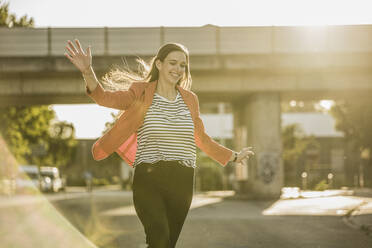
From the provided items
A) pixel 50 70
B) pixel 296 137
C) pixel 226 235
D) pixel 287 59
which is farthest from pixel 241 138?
pixel 296 137

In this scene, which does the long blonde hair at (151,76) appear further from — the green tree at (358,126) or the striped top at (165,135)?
the green tree at (358,126)

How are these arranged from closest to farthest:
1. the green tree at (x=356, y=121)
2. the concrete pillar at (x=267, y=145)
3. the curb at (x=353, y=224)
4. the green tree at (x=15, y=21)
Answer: the curb at (x=353, y=224) < the concrete pillar at (x=267, y=145) < the green tree at (x=15, y=21) < the green tree at (x=356, y=121)

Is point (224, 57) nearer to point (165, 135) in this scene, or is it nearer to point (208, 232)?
point (208, 232)

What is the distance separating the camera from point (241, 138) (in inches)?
1268

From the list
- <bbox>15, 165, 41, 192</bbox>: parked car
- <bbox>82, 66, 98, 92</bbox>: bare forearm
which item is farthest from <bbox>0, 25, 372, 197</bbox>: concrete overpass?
<bbox>82, 66, 98, 92</bbox>: bare forearm

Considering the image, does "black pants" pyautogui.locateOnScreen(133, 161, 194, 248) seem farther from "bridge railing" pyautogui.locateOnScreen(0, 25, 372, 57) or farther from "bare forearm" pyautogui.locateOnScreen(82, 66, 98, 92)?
"bridge railing" pyautogui.locateOnScreen(0, 25, 372, 57)

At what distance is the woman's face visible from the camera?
16.5 feet

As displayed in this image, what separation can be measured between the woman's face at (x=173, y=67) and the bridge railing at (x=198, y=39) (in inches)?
786

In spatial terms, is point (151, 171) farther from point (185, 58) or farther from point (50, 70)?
point (50, 70)

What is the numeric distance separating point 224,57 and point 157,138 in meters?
21.0

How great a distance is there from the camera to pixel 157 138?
4.74 metres

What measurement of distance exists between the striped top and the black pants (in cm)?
6

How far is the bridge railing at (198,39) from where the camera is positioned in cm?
2500

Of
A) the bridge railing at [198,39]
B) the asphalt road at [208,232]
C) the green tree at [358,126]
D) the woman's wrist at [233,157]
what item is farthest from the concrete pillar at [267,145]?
the woman's wrist at [233,157]
